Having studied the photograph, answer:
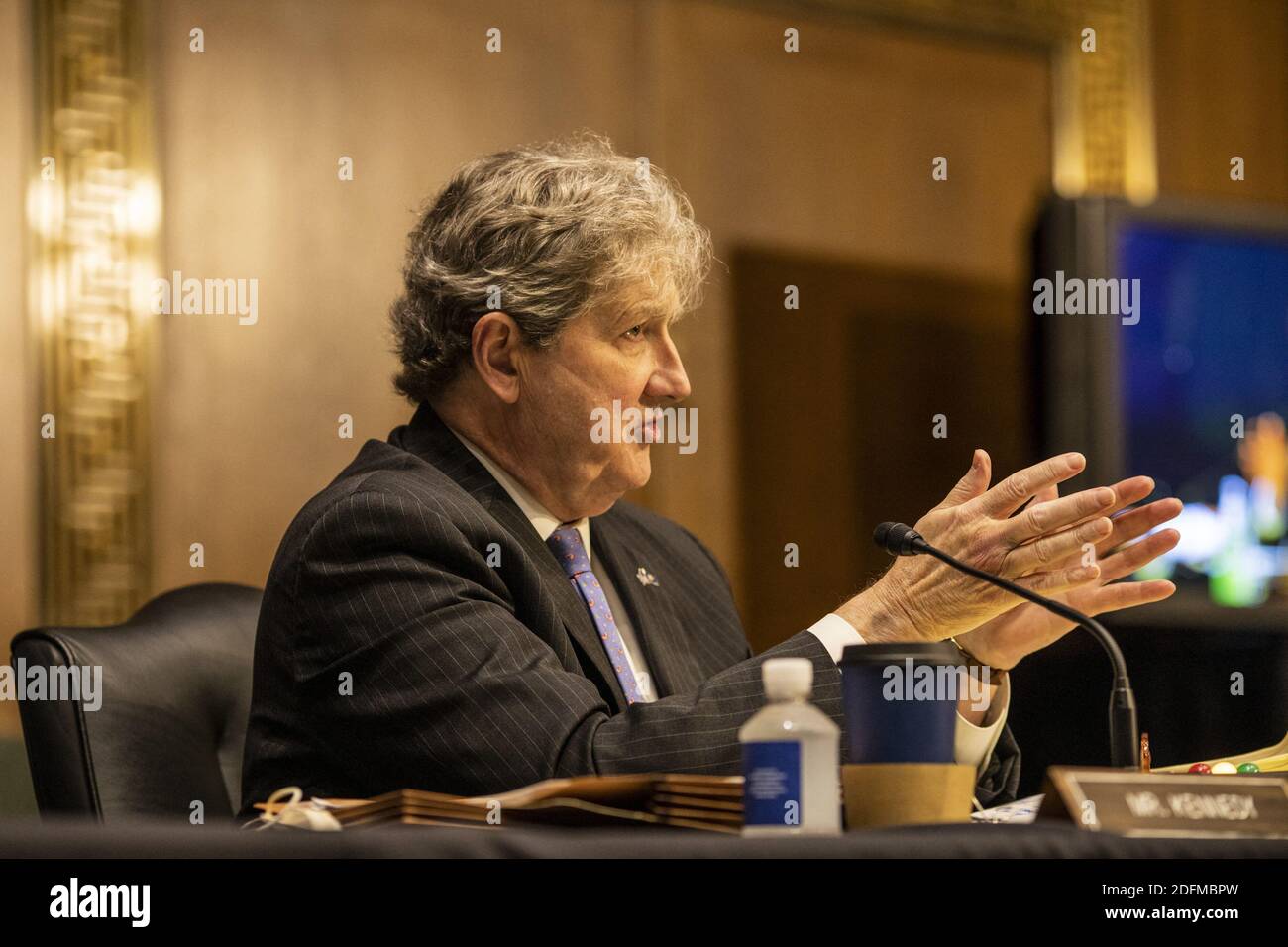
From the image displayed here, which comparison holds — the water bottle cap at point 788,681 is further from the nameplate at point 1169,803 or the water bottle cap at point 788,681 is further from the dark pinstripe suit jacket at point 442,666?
the dark pinstripe suit jacket at point 442,666

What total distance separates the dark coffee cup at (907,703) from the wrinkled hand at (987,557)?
367 millimetres

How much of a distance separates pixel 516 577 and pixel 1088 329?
7.85 feet

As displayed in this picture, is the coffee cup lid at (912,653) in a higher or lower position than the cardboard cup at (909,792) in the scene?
higher

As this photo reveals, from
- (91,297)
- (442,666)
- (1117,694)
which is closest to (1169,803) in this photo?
(1117,694)

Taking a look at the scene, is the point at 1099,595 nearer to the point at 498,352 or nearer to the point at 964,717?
the point at 964,717

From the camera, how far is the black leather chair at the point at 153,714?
171 cm

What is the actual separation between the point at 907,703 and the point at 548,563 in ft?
2.66

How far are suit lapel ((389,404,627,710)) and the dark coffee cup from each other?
68cm

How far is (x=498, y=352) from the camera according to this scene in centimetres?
200

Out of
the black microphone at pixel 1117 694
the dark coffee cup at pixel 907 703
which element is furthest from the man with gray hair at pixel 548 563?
the dark coffee cup at pixel 907 703

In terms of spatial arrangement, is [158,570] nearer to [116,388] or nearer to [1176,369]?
[116,388]

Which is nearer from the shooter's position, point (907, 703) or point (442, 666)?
point (907, 703)

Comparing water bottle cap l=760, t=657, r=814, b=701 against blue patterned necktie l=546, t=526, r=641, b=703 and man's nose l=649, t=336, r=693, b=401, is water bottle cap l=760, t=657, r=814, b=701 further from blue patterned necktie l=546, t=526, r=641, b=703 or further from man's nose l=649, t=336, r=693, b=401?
man's nose l=649, t=336, r=693, b=401

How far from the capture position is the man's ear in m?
1.99
